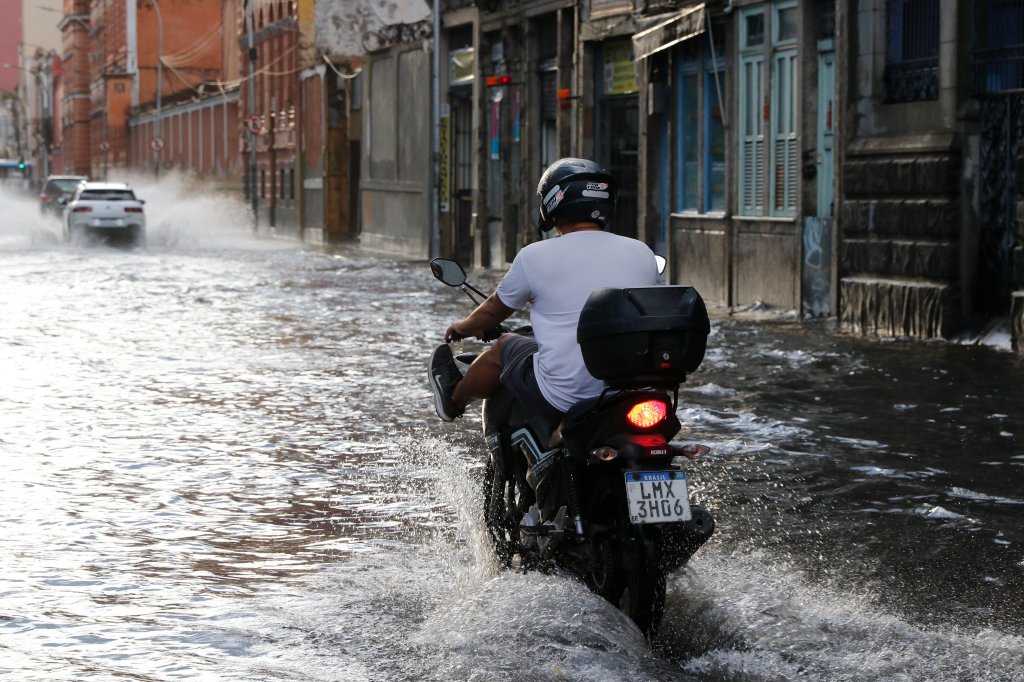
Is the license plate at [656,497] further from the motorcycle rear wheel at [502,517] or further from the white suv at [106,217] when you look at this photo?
the white suv at [106,217]

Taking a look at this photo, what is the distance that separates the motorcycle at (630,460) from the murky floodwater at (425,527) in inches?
6.2

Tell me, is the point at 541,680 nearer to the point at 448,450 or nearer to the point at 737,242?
the point at 448,450

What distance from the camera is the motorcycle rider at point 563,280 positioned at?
596 cm

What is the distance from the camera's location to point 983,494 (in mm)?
8258

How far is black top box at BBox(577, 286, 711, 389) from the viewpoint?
5.43m

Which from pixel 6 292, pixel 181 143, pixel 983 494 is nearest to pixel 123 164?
pixel 181 143

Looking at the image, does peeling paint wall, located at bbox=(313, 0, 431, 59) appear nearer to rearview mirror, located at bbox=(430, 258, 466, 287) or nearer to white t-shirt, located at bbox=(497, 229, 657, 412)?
rearview mirror, located at bbox=(430, 258, 466, 287)

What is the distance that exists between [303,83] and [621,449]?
45.8 m

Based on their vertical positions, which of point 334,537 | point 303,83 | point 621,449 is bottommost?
point 334,537

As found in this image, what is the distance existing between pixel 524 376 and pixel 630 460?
79 cm

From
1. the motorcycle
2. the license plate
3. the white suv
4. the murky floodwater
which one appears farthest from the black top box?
the white suv

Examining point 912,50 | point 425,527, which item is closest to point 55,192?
point 912,50

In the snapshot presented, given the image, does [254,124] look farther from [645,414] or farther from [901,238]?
[645,414]

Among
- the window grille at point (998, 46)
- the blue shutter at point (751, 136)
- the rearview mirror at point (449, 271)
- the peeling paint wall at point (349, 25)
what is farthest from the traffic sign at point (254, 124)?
the rearview mirror at point (449, 271)
